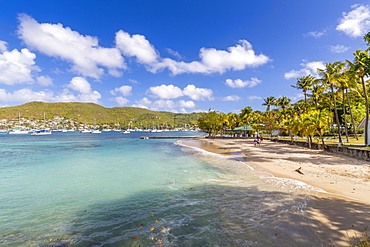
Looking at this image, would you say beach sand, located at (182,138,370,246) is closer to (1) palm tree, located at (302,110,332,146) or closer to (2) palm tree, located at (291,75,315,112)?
(1) palm tree, located at (302,110,332,146)

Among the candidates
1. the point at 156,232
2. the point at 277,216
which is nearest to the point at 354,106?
the point at 277,216

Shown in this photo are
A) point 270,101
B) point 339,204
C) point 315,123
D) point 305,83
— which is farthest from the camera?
point 270,101

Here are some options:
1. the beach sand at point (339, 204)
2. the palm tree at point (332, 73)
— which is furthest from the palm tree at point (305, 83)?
the beach sand at point (339, 204)

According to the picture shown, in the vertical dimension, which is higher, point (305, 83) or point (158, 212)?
point (305, 83)

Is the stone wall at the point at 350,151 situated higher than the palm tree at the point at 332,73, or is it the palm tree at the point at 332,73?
the palm tree at the point at 332,73

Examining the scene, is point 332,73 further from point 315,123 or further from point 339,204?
point 339,204

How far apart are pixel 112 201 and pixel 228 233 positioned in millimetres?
Answer: 6396

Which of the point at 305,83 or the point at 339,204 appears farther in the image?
the point at 305,83

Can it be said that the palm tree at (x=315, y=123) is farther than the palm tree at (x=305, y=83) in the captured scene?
No

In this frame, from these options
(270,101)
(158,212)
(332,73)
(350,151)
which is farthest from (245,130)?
(158,212)

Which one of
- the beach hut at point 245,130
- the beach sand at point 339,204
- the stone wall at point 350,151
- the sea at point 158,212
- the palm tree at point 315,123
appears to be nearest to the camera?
the beach sand at point 339,204

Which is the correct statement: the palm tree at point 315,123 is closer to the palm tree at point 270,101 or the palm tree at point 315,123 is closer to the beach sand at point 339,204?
the beach sand at point 339,204

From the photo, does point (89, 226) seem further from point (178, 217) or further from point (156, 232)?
point (178, 217)

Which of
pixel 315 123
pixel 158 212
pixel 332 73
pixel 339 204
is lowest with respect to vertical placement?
pixel 158 212
